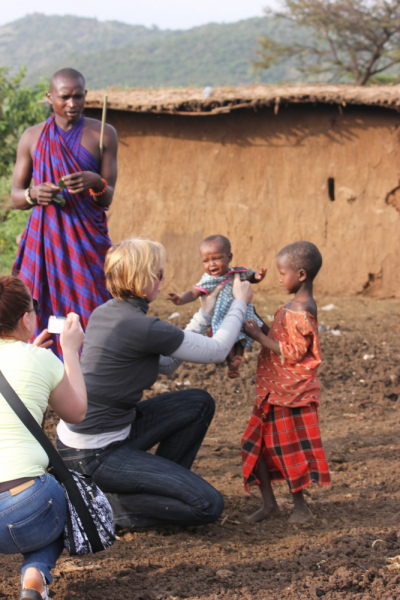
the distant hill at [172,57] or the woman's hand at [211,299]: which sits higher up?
the distant hill at [172,57]

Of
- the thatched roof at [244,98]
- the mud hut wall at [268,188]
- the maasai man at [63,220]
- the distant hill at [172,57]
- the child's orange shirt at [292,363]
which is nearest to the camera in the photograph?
the child's orange shirt at [292,363]

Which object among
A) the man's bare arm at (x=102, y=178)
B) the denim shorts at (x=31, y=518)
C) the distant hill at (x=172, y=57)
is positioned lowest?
the denim shorts at (x=31, y=518)

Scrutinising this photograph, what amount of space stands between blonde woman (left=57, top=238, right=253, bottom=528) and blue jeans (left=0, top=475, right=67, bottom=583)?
1.87 ft

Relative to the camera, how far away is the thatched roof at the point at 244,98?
6.64m

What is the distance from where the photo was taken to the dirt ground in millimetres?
2139

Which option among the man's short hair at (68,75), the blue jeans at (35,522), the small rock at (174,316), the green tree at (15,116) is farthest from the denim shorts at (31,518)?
the green tree at (15,116)

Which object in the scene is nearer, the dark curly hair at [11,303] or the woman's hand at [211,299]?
the dark curly hair at [11,303]

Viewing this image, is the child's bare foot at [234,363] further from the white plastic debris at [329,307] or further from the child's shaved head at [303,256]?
the white plastic debris at [329,307]

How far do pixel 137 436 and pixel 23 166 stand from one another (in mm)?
1693

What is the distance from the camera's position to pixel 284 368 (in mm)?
2803

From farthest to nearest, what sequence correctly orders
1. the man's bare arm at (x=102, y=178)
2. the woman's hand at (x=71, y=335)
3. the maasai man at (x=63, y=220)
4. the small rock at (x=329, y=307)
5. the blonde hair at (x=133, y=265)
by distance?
the small rock at (x=329, y=307), the maasai man at (x=63, y=220), the man's bare arm at (x=102, y=178), the blonde hair at (x=133, y=265), the woman's hand at (x=71, y=335)

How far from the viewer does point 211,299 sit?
290 cm

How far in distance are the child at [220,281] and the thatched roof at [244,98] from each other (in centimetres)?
433

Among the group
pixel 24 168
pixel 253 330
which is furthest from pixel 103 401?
pixel 24 168
